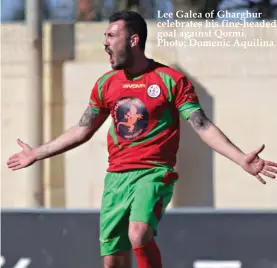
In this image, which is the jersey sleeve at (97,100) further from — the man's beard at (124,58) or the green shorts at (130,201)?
the green shorts at (130,201)

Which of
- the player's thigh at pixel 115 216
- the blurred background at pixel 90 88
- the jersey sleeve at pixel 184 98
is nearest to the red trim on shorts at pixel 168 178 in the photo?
the player's thigh at pixel 115 216

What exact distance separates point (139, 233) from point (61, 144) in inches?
28.7

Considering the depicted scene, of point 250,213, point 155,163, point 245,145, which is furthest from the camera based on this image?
point 245,145

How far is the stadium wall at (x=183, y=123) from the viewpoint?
6.29 metres

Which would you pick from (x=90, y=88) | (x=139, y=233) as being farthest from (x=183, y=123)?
(x=139, y=233)

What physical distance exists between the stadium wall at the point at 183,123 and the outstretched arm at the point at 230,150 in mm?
Answer: 2752

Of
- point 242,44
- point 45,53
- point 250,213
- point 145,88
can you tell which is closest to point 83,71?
point 45,53

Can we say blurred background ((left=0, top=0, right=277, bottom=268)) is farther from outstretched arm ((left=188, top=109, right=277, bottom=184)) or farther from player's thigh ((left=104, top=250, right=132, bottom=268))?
outstretched arm ((left=188, top=109, right=277, bottom=184))

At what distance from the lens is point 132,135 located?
3.54m

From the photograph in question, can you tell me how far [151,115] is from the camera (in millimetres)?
3504

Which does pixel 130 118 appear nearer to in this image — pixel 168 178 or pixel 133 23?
pixel 168 178

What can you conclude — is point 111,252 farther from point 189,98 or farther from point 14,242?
point 14,242

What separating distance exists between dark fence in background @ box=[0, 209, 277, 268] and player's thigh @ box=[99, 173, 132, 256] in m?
1.66

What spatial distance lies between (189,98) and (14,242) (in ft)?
8.04
